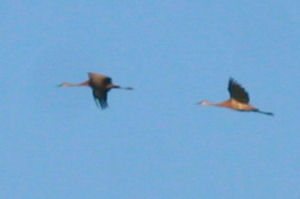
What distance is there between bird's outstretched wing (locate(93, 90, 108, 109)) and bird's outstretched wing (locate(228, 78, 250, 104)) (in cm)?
466

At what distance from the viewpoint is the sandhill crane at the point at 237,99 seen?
311 ft

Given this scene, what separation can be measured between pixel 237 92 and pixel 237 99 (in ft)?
2.02

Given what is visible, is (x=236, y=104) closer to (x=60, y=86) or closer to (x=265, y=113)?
(x=265, y=113)

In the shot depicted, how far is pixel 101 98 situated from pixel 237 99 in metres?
4.99

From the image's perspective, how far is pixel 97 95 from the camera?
96.6 m

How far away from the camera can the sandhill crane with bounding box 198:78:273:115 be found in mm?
94750

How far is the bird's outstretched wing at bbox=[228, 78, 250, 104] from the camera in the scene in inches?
3730

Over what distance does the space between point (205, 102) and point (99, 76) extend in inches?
184

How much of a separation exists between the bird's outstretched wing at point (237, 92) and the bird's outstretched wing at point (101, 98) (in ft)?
15.3

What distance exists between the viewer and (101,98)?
96625 mm

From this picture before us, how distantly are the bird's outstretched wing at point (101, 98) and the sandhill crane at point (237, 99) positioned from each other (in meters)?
4.18

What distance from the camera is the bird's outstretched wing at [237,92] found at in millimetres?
94750

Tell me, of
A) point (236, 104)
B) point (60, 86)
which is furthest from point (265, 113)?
point (60, 86)

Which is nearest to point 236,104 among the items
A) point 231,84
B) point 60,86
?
point 231,84
